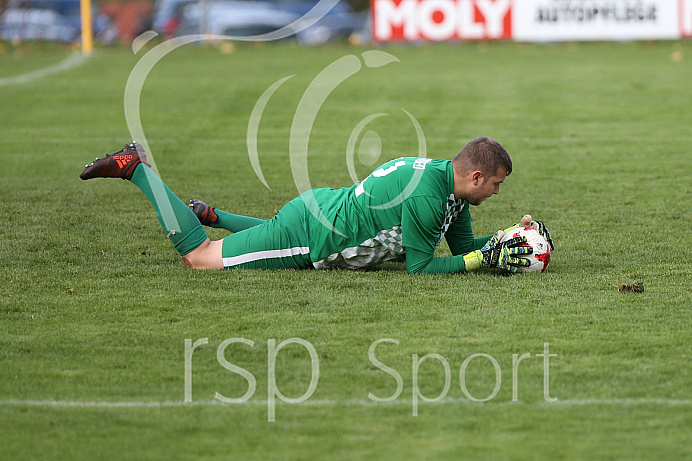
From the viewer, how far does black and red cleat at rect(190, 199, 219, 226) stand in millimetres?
7012

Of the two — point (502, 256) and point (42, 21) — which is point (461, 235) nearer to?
point (502, 256)

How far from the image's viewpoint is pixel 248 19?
2844 centimetres

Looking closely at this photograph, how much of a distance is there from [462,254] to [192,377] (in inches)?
103

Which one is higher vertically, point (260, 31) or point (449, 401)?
point (260, 31)

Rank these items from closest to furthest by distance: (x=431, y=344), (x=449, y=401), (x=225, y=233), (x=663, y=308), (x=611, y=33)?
(x=449, y=401) < (x=431, y=344) < (x=663, y=308) < (x=225, y=233) < (x=611, y=33)

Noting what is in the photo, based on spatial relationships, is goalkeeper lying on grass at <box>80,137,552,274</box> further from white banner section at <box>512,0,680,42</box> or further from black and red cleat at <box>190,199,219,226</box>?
white banner section at <box>512,0,680,42</box>

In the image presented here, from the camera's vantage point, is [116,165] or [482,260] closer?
[482,260]

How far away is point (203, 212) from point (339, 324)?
199 centimetres

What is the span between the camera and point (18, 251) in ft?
23.4

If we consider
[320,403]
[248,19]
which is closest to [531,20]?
[248,19]

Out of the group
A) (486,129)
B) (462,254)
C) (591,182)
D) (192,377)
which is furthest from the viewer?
(486,129)

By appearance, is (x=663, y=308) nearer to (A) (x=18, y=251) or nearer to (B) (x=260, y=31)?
(A) (x=18, y=251)

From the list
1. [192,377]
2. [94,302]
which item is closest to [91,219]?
[94,302]

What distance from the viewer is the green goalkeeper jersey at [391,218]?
242 inches
